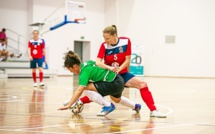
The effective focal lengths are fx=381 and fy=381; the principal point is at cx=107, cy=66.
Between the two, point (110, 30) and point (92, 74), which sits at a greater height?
point (110, 30)

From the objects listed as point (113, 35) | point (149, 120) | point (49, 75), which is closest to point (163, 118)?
point (149, 120)

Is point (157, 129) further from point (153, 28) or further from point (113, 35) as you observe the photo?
point (153, 28)

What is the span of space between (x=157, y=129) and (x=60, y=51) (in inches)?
883

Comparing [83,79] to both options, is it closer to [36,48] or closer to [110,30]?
[110,30]

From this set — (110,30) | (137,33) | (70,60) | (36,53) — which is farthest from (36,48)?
(137,33)

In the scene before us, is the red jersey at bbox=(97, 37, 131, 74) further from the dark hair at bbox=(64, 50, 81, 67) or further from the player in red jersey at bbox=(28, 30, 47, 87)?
the player in red jersey at bbox=(28, 30, 47, 87)

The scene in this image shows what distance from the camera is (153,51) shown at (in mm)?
26812

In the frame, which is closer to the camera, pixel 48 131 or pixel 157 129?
pixel 48 131

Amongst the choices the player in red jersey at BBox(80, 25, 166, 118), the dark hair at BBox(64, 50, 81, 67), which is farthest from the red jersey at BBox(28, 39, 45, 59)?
the dark hair at BBox(64, 50, 81, 67)

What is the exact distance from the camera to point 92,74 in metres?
5.64

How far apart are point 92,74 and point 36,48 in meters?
8.03

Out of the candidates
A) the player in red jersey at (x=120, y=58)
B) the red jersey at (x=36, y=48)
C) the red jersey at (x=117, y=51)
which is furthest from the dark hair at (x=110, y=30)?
the red jersey at (x=36, y=48)

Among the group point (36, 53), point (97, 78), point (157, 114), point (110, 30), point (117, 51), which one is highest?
point (110, 30)

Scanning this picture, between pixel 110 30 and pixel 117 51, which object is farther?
pixel 117 51
